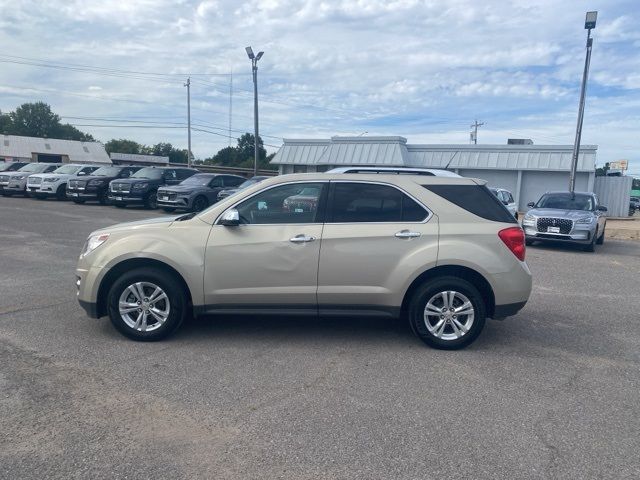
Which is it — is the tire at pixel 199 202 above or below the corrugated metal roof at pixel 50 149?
below

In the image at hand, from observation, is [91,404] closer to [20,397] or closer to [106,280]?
[20,397]

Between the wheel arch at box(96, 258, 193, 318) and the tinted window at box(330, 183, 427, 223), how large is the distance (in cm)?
165

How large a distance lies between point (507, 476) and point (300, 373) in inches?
80.4

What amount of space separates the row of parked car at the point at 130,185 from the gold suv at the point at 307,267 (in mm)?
13474

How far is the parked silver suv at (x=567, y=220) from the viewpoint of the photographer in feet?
45.9

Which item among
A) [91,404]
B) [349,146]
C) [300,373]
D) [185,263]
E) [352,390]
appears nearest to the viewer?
[91,404]

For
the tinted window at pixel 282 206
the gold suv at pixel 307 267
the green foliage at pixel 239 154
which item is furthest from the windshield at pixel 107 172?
the green foliage at pixel 239 154

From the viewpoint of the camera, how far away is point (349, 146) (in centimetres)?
3572

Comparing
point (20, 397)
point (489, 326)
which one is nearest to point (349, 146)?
point (489, 326)

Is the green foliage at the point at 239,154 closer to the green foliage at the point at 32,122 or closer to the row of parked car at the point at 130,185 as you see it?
the green foliage at the point at 32,122

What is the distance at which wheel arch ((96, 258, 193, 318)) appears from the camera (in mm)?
5508

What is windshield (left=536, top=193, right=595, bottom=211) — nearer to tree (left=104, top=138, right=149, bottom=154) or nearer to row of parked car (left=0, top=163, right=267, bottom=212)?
row of parked car (left=0, top=163, right=267, bottom=212)

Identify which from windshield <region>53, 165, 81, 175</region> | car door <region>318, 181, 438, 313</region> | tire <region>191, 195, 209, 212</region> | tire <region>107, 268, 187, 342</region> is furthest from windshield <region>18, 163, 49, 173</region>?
car door <region>318, 181, 438, 313</region>

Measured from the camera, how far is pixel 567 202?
15531mm
